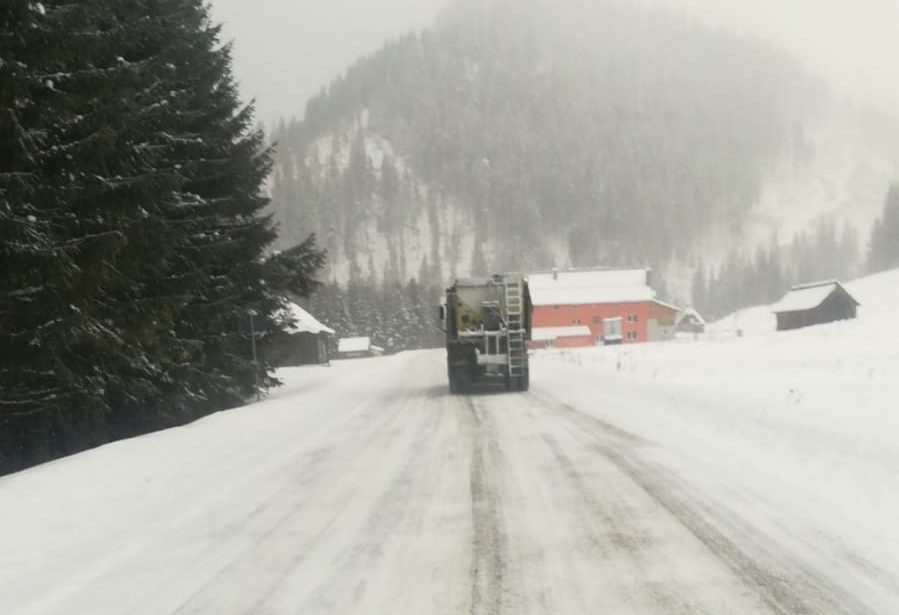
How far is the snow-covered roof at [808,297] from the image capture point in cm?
6844

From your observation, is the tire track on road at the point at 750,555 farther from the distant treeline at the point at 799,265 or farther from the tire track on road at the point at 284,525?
the distant treeline at the point at 799,265

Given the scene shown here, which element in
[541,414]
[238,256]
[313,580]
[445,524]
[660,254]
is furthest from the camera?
[660,254]

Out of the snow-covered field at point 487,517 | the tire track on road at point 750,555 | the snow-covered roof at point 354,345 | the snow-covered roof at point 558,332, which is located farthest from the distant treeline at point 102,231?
the snow-covered roof at point 558,332

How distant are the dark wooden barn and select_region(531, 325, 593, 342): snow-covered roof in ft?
72.4

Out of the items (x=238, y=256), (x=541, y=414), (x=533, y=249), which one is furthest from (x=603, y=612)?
(x=533, y=249)

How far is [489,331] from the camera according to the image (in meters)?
20.2

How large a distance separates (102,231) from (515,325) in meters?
11.5

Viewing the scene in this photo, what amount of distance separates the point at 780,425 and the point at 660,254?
19528cm

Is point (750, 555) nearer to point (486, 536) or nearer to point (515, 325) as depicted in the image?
point (486, 536)

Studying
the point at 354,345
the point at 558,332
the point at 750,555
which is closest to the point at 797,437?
the point at 750,555

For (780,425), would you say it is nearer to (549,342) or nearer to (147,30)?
(147,30)

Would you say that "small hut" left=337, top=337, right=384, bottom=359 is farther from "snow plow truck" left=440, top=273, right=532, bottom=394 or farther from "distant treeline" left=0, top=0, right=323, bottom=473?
"distant treeline" left=0, top=0, right=323, bottom=473

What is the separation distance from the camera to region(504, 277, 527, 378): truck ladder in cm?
1966

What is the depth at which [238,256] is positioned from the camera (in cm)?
1892
